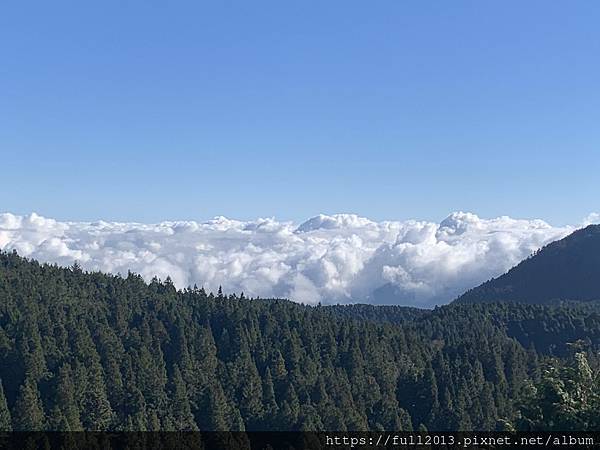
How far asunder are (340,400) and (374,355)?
3250 centimetres

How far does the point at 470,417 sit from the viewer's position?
512 feet

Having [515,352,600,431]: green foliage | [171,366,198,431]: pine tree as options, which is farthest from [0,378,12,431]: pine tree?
[515,352,600,431]: green foliage

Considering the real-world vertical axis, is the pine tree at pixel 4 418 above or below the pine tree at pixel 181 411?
above

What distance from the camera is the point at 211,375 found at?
158000 mm

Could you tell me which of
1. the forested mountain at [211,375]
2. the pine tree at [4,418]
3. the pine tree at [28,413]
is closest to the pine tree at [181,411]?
the forested mountain at [211,375]

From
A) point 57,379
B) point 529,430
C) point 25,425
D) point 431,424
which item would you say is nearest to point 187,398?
point 57,379

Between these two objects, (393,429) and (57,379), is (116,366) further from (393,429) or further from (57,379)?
(393,429)

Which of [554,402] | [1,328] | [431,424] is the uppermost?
[1,328]

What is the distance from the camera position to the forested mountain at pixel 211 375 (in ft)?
434

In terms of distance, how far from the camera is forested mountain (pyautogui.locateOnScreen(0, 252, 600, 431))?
13225cm

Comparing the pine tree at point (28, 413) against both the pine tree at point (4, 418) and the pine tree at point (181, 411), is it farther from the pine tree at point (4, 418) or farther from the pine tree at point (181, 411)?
the pine tree at point (181, 411)

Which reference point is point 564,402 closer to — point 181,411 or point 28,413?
point 28,413

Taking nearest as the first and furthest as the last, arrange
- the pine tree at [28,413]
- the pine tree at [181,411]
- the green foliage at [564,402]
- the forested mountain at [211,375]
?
the green foliage at [564,402], the pine tree at [28,413], the forested mountain at [211,375], the pine tree at [181,411]

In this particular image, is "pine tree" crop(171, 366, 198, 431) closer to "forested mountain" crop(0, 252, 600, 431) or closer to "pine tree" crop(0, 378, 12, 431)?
"forested mountain" crop(0, 252, 600, 431)
